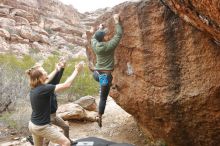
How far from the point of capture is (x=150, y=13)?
6.86m

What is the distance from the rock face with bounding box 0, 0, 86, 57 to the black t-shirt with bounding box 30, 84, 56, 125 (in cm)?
2238

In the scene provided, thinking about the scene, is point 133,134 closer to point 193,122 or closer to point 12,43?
point 193,122

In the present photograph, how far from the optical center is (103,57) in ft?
23.9

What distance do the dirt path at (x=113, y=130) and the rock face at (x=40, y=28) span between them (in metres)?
17.3

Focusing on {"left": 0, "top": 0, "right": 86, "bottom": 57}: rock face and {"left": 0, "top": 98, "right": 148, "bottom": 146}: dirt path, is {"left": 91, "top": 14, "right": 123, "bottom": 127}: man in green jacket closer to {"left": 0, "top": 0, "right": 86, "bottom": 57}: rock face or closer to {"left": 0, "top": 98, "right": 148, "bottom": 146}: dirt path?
{"left": 0, "top": 98, "right": 148, "bottom": 146}: dirt path

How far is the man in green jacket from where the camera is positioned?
702cm

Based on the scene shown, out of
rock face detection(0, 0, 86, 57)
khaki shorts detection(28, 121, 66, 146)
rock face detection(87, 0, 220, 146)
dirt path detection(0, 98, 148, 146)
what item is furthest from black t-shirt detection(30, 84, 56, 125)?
rock face detection(0, 0, 86, 57)

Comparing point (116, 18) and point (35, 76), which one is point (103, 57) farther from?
point (35, 76)

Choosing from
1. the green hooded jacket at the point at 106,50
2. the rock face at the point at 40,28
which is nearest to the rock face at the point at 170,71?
the green hooded jacket at the point at 106,50

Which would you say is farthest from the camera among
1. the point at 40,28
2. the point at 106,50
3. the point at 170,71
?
the point at 40,28

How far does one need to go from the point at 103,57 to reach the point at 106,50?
0.24 meters

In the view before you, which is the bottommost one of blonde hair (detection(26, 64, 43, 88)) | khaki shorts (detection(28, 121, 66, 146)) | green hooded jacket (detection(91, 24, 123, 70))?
khaki shorts (detection(28, 121, 66, 146))

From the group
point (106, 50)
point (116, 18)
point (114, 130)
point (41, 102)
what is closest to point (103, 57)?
point (106, 50)

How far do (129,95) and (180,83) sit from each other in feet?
5.05
